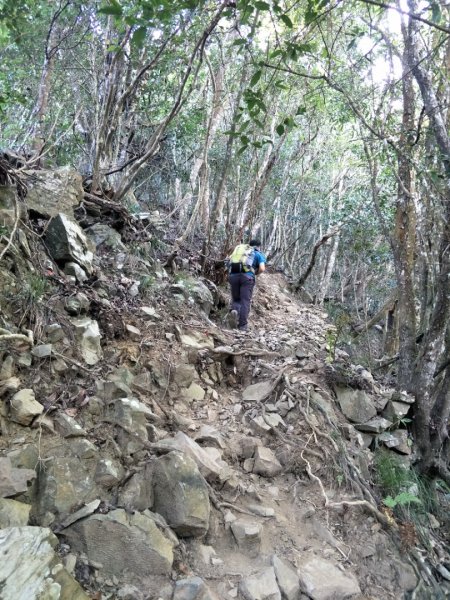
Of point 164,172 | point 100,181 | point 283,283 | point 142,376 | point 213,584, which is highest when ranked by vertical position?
point 164,172

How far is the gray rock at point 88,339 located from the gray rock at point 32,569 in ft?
5.90

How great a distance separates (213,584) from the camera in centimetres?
278

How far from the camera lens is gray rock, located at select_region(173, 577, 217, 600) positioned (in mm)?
2543

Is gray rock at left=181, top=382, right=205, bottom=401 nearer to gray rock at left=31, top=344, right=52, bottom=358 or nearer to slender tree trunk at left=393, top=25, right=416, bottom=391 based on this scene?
gray rock at left=31, top=344, right=52, bottom=358

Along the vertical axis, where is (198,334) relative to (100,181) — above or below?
below

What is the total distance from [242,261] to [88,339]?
3.58 meters

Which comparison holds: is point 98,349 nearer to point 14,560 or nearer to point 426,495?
point 14,560

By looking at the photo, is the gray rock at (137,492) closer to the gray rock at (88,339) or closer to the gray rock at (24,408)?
the gray rock at (24,408)

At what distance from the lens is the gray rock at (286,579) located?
2855mm

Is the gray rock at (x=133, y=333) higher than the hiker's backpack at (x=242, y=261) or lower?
lower

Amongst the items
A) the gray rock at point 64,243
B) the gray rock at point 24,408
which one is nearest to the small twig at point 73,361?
the gray rock at point 24,408

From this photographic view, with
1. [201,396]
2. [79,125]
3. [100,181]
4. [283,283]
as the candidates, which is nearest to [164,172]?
[79,125]

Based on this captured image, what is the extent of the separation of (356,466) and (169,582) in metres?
2.27

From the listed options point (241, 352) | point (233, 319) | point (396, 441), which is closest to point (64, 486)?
point (241, 352)
